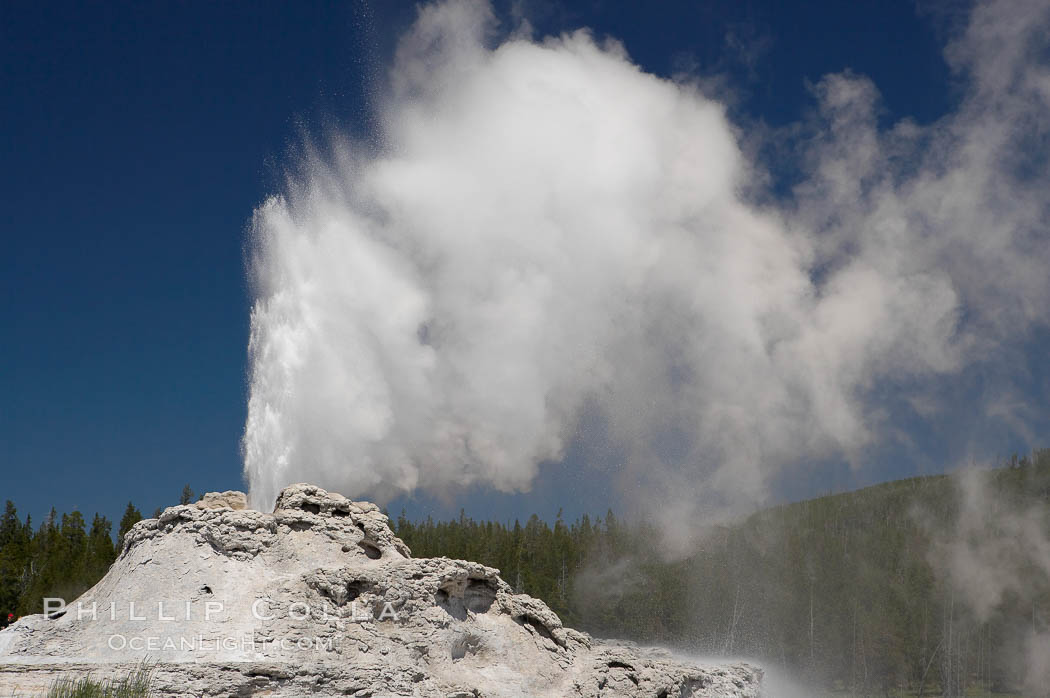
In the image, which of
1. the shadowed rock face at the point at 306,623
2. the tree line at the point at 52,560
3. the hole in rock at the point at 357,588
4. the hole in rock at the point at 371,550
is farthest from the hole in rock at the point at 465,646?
the tree line at the point at 52,560

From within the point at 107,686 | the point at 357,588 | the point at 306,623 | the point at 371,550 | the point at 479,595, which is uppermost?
the point at 371,550

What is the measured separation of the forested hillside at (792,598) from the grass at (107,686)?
193 feet

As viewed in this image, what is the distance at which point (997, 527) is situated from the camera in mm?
95625

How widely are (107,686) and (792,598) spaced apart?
68689 mm

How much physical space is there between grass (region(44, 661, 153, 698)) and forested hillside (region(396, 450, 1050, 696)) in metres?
58.8

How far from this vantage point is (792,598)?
74.1 metres

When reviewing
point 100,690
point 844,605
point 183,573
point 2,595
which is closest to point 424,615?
point 183,573

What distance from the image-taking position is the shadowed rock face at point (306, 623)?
1741 centimetres

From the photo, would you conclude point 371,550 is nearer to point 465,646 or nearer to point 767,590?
point 465,646

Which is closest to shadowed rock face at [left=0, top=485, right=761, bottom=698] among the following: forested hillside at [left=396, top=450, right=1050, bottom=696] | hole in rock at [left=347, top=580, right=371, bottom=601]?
hole in rock at [left=347, top=580, right=371, bottom=601]

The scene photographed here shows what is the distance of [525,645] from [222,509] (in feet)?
28.4

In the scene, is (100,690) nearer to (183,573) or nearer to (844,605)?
(183,573)

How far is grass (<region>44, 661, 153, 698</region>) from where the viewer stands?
14453 mm

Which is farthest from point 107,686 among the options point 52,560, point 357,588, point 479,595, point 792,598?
point 792,598
